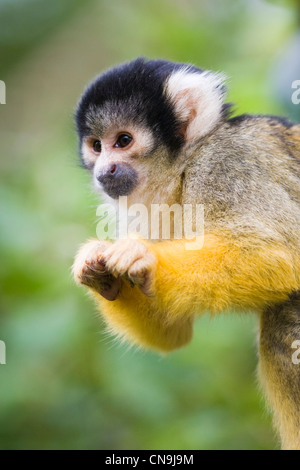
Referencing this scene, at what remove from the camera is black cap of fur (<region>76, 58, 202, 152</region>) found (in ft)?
9.02

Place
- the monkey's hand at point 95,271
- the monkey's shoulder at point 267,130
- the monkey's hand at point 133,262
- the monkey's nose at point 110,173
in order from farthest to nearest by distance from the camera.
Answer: the monkey's nose at point 110,173, the monkey's shoulder at point 267,130, the monkey's hand at point 95,271, the monkey's hand at point 133,262

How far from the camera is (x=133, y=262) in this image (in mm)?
2223

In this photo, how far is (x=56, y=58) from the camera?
19.2 ft

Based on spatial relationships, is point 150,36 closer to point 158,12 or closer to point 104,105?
point 158,12

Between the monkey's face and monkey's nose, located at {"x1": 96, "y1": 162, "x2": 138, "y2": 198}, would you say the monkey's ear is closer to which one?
the monkey's face

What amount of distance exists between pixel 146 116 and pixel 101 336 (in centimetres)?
136

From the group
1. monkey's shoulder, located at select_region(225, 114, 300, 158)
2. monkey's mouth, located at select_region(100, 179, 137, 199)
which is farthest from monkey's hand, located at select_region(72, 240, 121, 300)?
monkey's shoulder, located at select_region(225, 114, 300, 158)

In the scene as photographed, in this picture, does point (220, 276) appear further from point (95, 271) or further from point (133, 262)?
point (95, 271)

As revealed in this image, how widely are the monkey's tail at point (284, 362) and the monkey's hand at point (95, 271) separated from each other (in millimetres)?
735

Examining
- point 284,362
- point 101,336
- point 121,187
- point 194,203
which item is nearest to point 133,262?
point 194,203

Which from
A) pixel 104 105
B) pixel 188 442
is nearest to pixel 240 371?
pixel 188 442

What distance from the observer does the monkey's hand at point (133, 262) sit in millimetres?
2209

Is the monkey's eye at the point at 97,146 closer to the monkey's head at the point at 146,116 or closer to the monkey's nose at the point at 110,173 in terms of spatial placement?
the monkey's head at the point at 146,116

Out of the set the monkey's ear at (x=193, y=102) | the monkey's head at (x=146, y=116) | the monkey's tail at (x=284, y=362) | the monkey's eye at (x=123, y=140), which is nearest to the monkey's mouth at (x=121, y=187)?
the monkey's head at (x=146, y=116)
